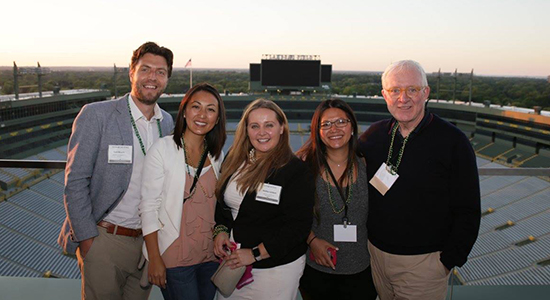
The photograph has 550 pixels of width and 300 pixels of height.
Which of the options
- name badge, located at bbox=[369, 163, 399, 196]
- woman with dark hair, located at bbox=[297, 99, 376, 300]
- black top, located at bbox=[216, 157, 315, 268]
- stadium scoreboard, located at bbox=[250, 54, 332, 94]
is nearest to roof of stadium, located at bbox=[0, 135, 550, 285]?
black top, located at bbox=[216, 157, 315, 268]

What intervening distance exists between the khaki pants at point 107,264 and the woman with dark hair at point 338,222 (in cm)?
87

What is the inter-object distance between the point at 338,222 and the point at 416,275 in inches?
17.0

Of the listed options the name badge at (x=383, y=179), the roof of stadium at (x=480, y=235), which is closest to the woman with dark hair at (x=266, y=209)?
the name badge at (x=383, y=179)

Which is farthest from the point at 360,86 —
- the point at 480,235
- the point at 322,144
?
the point at 322,144

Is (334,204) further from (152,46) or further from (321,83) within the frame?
(321,83)

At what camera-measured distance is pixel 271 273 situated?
1.67 metres

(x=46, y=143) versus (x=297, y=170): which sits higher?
(x=297, y=170)

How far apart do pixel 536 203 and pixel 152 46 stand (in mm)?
17528

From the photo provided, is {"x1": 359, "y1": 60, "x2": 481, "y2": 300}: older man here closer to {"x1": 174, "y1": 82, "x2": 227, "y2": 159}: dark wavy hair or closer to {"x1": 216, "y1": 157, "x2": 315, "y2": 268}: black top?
{"x1": 216, "y1": 157, "x2": 315, "y2": 268}: black top

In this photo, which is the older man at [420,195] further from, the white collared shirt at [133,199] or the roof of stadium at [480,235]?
the roof of stadium at [480,235]

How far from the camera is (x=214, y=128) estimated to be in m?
1.84

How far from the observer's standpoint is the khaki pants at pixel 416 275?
5.68 feet

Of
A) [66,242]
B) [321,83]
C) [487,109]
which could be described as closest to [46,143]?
[321,83]

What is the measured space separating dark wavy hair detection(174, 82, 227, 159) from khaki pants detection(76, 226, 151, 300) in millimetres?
567
